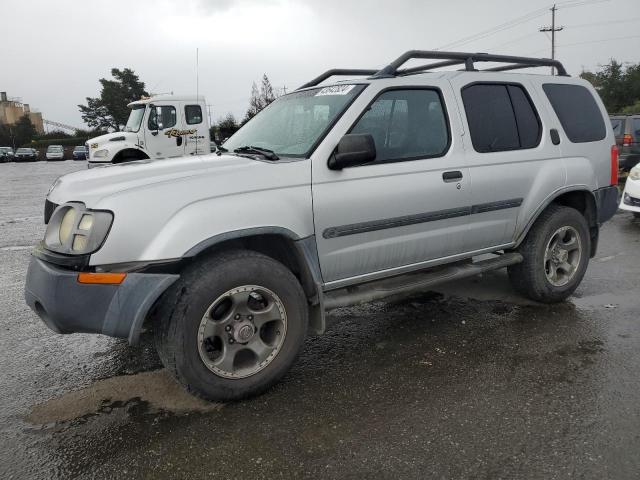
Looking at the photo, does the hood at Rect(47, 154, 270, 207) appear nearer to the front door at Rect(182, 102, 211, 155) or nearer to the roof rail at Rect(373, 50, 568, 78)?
the roof rail at Rect(373, 50, 568, 78)

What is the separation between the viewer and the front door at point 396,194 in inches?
128

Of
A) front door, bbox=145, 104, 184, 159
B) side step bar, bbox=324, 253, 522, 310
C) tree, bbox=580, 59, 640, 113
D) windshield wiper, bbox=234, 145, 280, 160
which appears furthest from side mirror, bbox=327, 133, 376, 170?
tree, bbox=580, 59, 640, 113

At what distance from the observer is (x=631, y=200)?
8297 millimetres

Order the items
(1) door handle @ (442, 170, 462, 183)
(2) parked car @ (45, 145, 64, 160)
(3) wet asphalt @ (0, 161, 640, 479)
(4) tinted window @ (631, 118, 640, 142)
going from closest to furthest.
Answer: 1. (3) wet asphalt @ (0, 161, 640, 479)
2. (1) door handle @ (442, 170, 462, 183)
3. (4) tinted window @ (631, 118, 640, 142)
4. (2) parked car @ (45, 145, 64, 160)

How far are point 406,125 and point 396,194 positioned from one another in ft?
1.93

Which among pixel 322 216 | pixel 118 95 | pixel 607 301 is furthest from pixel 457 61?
pixel 118 95

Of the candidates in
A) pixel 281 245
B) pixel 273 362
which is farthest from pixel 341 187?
pixel 273 362

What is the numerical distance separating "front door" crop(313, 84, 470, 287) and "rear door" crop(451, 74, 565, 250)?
0.17m

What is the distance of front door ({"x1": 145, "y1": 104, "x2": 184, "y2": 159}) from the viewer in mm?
14289

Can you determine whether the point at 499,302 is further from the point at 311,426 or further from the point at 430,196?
the point at 311,426

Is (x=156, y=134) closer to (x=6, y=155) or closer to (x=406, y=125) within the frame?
(x=406, y=125)

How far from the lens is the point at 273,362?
3.08 meters

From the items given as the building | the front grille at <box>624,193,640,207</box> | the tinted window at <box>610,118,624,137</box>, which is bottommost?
the front grille at <box>624,193,640,207</box>

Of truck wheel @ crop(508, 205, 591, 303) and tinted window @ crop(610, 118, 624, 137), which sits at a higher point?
tinted window @ crop(610, 118, 624, 137)
